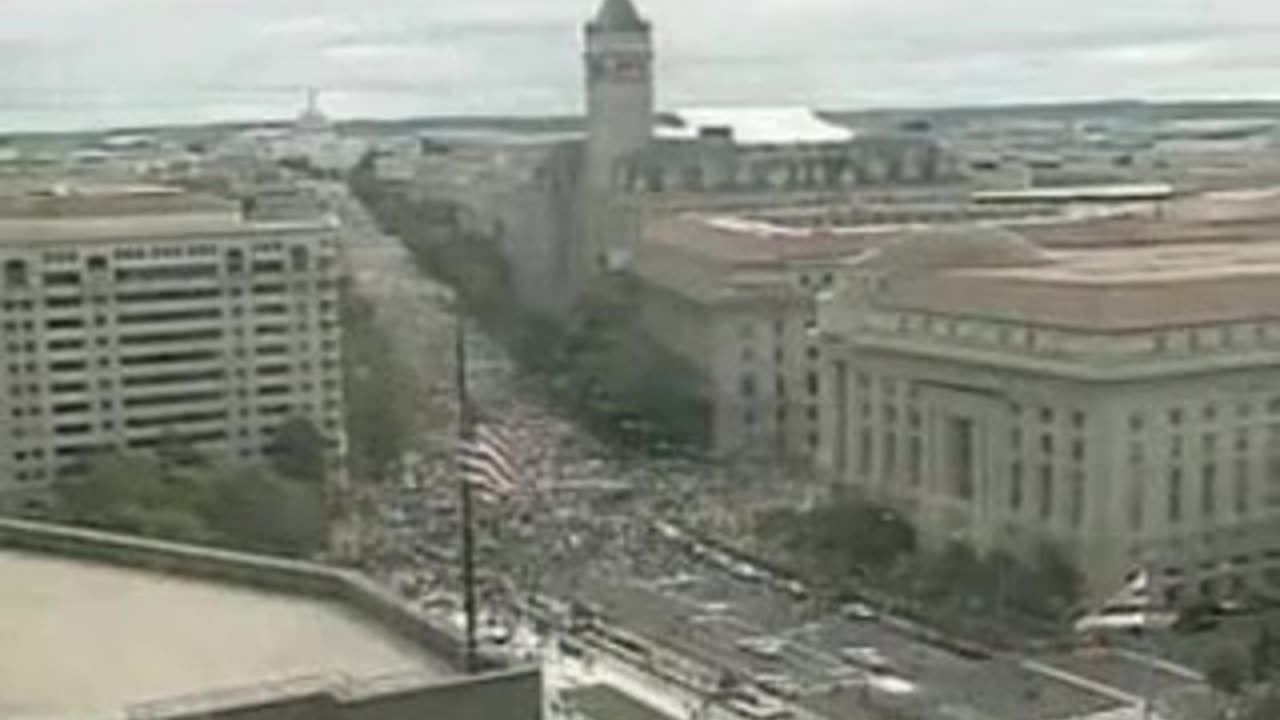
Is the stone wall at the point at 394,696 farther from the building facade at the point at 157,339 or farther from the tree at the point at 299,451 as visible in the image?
the building facade at the point at 157,339

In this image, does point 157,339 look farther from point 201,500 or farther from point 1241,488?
point 1241,488

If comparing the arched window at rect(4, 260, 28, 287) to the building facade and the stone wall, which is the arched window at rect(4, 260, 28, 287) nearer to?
the building facade

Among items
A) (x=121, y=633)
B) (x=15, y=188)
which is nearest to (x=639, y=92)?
(x=15, y=188)

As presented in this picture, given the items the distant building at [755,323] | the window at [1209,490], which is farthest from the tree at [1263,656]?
the distant building at [755,323]

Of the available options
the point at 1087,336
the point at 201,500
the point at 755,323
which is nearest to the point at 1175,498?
the point at 1087,336

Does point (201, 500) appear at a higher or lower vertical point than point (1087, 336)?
lower
